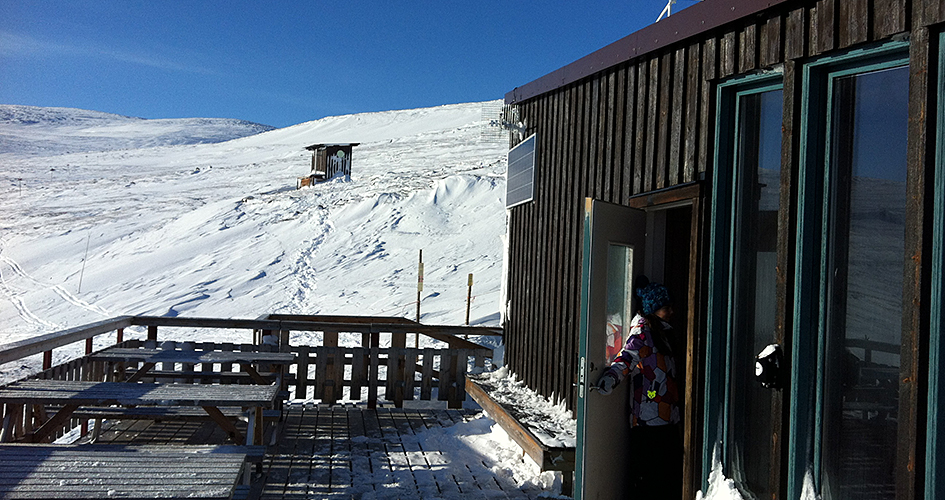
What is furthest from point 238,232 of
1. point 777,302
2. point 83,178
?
point 83,178

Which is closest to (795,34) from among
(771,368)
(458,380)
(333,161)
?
(771,368)

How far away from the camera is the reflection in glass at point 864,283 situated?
10.8 feet

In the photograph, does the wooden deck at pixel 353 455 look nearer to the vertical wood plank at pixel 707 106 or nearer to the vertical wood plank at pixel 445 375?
the vertical wood plank at pixel 445 375

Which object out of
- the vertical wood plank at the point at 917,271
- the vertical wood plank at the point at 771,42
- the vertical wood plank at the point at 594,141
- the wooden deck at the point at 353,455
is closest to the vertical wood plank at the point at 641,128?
the vertical wood plank at the point at 594,141

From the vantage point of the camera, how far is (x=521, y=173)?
29.5 ft

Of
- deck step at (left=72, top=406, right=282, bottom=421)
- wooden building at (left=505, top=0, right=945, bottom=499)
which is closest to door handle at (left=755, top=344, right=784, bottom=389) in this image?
wooden building at (left=505, top=0, right=945, bottom=499)

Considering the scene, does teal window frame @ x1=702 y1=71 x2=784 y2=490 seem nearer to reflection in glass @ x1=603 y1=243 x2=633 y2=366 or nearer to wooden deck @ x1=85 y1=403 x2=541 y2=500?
reflection in glass @ x1=603 y1=243 x2=633 y2=366

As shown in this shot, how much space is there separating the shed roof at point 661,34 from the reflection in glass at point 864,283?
2.73ft

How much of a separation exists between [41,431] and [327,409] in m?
4.19

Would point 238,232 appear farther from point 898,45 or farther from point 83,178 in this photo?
point 83,178

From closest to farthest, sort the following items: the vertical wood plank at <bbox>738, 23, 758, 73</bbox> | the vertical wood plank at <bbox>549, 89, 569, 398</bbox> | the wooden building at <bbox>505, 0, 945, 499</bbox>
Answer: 1. the wooden building at <bbox>505, 0, 945, 499</bbox>
2. the vertical wood plank at <bbox>738, 23, 758, 73</bbox>
3. the vertical wood plank at <bbox>549, 89, 569, 398</bbox>

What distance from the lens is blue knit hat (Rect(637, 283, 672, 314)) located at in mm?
4875

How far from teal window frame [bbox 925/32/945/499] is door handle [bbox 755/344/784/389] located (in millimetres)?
840

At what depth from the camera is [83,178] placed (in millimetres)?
61562
